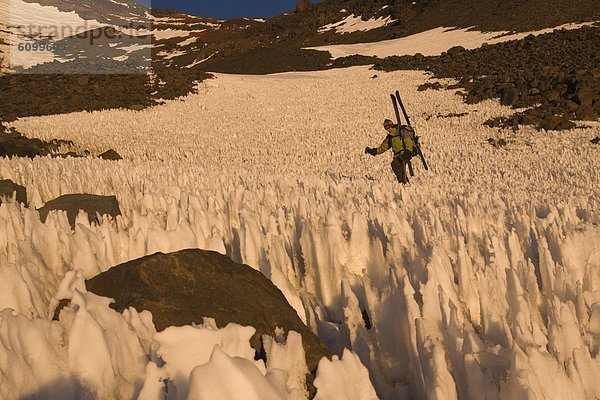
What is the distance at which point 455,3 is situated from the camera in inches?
2611

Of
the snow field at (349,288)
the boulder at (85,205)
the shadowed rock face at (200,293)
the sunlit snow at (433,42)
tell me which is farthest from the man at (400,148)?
the sunlit snow at (433,42)

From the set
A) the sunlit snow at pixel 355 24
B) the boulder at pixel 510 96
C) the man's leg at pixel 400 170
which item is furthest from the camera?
the sunlit snow at pixel 355 24

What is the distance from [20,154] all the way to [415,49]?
41675mm

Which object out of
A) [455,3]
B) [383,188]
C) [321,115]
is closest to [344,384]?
[383,188]

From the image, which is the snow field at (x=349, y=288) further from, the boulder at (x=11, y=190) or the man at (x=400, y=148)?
the man at (x=400, y=148)

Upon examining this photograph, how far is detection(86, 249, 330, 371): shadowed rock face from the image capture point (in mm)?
2131

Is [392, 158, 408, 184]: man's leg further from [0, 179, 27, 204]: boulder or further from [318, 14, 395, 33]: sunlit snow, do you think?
[318, 14, 395, 33]: sunlit snow

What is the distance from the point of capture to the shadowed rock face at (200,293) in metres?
2.13

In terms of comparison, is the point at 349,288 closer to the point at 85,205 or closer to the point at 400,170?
the point at 85,205

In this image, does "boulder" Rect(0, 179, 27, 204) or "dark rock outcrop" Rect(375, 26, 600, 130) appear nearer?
"boulder" Rect(0, 179, 27, 204)

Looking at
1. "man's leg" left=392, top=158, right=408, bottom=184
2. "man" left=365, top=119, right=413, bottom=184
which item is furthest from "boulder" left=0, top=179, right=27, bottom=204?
"man's leg" left=392, top=158, right=408, bottom=184

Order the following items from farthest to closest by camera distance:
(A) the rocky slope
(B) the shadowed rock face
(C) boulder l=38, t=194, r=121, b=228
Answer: (A) the rocky slope, (C) boulder l=38, t=194, r=121, b=228, (B) the shadowed rock face

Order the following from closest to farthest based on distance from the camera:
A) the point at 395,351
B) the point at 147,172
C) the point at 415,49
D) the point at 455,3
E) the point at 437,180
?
the point at 395,351 → the point at 147,172 → the point at 437,180 → the point at 415,49 → the point at 455,3

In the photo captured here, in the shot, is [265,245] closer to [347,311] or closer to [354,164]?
[347,311]
